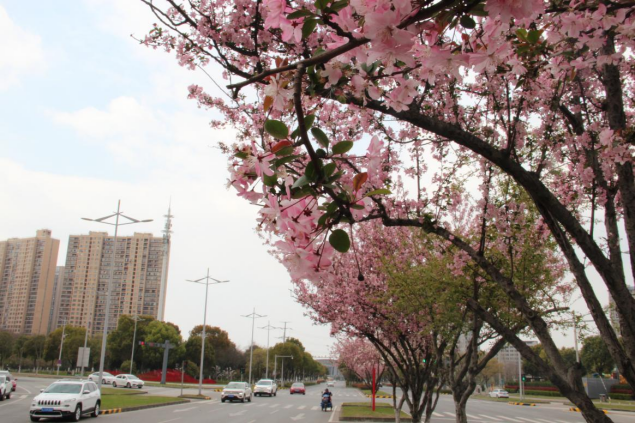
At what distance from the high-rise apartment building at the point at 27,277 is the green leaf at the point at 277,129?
73154 millimetres

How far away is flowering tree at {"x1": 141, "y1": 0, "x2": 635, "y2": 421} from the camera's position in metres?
1.40

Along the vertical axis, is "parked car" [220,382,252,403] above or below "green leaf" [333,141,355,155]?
below

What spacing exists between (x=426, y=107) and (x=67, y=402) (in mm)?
16095

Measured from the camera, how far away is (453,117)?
5.74m

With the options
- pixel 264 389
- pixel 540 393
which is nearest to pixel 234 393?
pixel 264 389

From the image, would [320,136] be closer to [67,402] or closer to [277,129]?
[277,129]

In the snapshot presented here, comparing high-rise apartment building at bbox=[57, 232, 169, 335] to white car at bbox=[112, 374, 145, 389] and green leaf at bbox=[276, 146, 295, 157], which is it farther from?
green leaf at bbox=[276, 146, 295, 157]

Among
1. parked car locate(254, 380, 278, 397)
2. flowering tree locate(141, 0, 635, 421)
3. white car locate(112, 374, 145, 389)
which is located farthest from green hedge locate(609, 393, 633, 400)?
flowering tree locate(141, 0, 635, 421)

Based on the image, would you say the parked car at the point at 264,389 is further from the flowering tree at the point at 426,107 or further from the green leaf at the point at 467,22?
the green leaf at the point at 467,22

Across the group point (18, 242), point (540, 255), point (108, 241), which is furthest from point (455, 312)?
point (18, 242)

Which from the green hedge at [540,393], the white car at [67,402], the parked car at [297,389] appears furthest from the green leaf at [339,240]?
the green hedge at [540,393]

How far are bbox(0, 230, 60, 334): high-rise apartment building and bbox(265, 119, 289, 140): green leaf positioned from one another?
7315 cm

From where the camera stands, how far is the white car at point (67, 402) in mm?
14672

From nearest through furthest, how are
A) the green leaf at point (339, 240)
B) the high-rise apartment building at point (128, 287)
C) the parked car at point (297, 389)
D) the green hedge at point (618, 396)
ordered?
the green leaf at point (339, 240), the green hedge at point (618, 396), the parked car at point (297, 389), the high-rise apartment building at point (128, 287)
